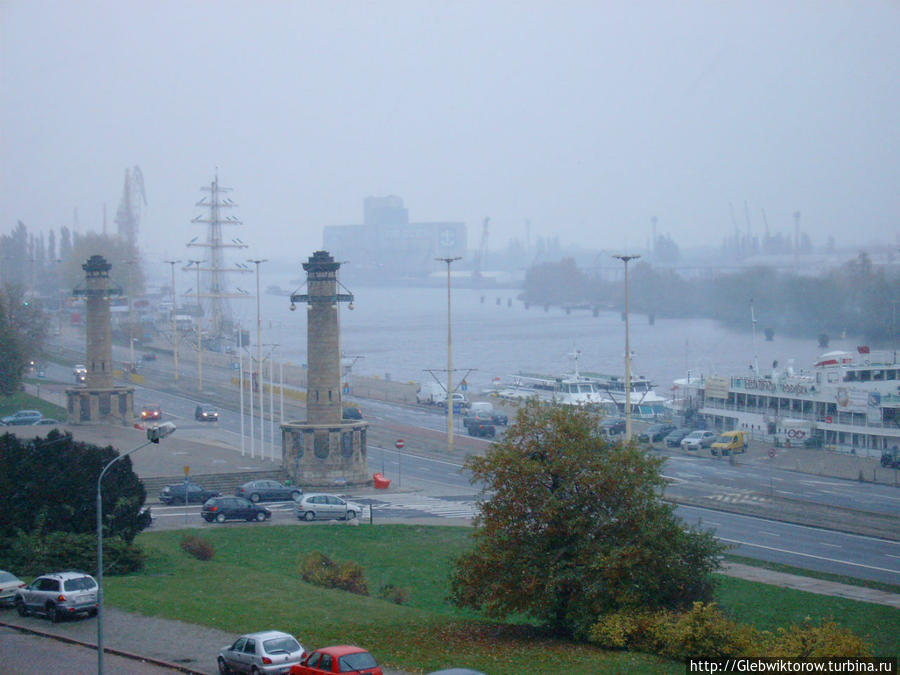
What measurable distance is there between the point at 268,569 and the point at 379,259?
17349 cm

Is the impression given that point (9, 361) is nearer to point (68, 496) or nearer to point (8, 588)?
point (68, 496)

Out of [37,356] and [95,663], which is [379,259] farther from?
[95,663]

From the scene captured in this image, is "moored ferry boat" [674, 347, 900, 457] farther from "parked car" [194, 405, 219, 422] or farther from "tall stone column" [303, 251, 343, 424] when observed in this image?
"parked car" [194, 405, 219, 422]

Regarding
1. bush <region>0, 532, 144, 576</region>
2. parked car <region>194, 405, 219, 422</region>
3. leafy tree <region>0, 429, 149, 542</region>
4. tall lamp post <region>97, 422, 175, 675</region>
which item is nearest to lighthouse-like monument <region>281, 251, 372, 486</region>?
leafy tree <region>0, 429, 149, 542</region>

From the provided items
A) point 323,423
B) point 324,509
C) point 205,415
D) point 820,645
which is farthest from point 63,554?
point 205,415

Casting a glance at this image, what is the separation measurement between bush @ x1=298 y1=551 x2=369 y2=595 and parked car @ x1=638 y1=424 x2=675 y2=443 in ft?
61.5

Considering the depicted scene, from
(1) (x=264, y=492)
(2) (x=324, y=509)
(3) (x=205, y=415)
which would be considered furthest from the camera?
(3) (x=205, y=415)

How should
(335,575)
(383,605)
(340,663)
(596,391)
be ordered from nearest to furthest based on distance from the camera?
(340,663)
(383,605)
(335,575)
(596,391)

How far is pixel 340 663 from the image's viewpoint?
303 inches

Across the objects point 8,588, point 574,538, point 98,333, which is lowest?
point 8,588

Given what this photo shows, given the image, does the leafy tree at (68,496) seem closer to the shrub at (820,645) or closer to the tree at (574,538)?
the tree at (574,538)

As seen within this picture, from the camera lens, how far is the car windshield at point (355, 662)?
7.66m

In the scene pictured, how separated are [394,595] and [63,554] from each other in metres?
4.39

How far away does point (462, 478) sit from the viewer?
24062 millimetres
